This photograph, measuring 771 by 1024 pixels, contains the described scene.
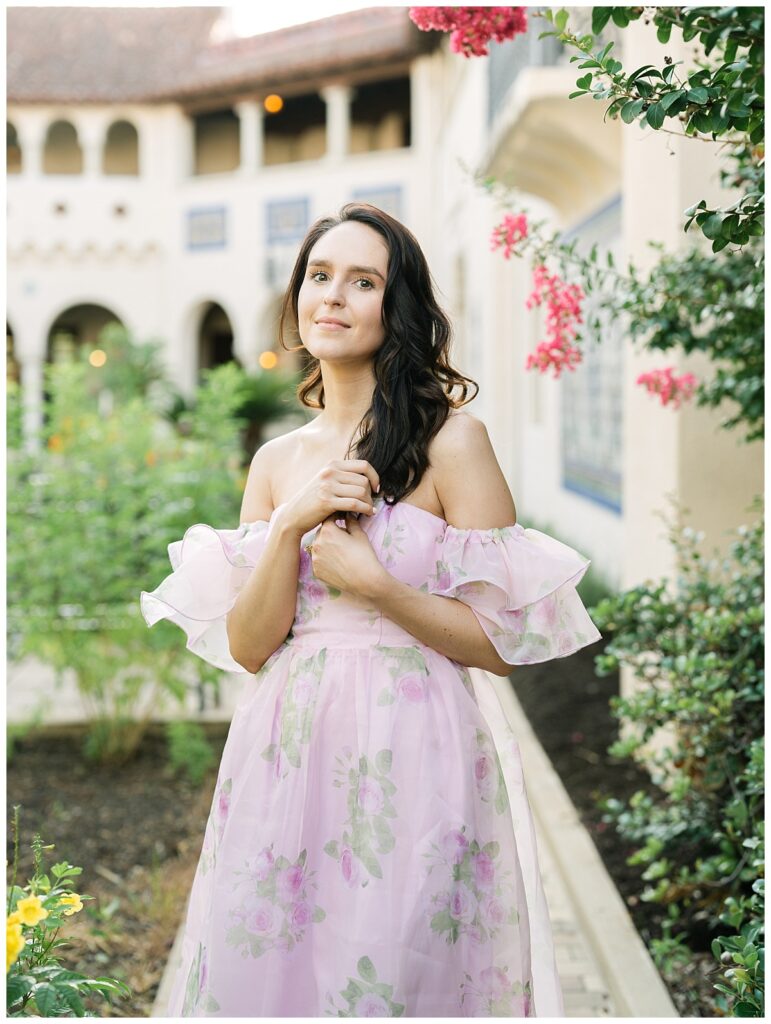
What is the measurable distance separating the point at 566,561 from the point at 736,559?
177cm

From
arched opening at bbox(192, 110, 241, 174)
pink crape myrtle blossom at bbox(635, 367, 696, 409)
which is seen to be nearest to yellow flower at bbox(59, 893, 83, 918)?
pink crape myrtle blossom at bbox(635, 367, 696, 409)

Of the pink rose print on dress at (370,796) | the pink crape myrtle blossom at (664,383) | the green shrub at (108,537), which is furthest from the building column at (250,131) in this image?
the pink rose print on dress at (370,796)

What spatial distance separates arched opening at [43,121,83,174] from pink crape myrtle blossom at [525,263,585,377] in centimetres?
2470

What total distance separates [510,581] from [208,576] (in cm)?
53

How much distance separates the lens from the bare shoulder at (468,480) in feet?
5.88

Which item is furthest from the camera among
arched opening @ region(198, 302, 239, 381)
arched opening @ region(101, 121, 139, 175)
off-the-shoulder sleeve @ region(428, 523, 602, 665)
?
arched opening @ region(198, 302, 239, 381)

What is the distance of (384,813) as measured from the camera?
174cm

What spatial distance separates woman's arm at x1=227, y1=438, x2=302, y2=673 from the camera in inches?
69.5

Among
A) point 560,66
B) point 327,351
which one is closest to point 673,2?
point 327,351

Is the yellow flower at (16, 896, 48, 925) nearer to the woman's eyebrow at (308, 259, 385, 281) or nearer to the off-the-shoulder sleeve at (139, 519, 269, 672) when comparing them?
the off-the-shoulder sleeve at (139, 519, 269, 672)

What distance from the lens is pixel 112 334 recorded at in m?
21.1

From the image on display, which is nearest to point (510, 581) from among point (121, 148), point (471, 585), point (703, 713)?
point (471, 585)

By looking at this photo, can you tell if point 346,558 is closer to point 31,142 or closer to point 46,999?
point 46,999

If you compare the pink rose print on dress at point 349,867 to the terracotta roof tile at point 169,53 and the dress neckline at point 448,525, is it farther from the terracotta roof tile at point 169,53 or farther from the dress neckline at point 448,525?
the terracotta roof tile at point 169,53
